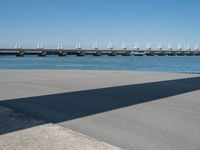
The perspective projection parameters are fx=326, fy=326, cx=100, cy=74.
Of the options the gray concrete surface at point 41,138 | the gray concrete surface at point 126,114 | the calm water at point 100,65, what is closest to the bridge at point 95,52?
the calm water at point 100,65

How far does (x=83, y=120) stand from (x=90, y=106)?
170 centimetres

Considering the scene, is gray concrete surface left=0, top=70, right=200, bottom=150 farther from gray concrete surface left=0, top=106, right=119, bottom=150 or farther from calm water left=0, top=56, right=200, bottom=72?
calm water left=0, top=56, right=200, bottom=72

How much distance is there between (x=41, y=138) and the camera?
511 centimetres

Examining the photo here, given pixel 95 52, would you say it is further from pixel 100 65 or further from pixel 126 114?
pixel 126 114

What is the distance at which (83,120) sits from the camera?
6.71 m

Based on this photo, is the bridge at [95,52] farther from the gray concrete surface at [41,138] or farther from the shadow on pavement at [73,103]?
the gray concrete surface at [41,138]

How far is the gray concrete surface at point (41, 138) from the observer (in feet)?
15.4

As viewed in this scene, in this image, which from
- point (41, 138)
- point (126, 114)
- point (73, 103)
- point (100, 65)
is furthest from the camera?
point (100, 65)

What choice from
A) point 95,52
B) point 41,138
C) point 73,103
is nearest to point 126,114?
point 73,103

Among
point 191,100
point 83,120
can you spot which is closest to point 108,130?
point 83,120

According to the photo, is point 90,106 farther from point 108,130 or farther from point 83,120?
point 108,130

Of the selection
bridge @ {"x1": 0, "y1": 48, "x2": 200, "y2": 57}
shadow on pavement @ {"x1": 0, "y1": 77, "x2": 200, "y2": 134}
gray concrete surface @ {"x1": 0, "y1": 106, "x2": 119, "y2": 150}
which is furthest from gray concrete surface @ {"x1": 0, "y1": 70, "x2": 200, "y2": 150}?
bridge @ {"x1": 0, "y1": 48, "x2": 200, "y2": 57}

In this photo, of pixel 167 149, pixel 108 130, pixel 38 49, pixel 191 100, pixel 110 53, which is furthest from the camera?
pixel 110 53

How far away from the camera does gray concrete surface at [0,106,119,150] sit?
4691 millimetres
